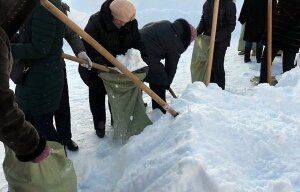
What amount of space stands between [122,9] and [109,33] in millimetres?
295

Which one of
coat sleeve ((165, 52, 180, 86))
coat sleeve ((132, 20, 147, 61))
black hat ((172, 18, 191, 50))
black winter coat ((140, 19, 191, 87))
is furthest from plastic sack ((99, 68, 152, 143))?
black hat ((172, 18, 191, 50))

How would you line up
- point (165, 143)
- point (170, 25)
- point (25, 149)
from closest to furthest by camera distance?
point (25, 149) < point (165, 143) < point (170, 25)

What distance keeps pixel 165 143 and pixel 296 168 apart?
33.5 inches

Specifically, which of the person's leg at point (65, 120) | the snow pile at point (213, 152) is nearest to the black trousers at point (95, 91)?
the person's leg at point (65, 120)

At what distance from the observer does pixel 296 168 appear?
232 cm

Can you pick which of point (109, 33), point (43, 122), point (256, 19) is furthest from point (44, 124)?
point (256, 19)

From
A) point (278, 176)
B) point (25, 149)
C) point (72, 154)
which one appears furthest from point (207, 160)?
point (72, 154)

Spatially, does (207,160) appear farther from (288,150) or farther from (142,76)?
(142,76)

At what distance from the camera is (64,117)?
3.45 m

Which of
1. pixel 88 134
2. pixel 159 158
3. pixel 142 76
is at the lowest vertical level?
pixel 88 134

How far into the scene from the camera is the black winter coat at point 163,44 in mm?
3889

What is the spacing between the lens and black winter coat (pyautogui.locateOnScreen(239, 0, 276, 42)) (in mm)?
4781

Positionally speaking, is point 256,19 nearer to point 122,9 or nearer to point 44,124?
point 122,9

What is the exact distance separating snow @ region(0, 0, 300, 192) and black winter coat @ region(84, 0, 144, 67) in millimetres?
686
